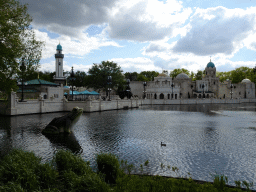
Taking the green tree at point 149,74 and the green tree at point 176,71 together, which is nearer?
the green tree at point 149,74

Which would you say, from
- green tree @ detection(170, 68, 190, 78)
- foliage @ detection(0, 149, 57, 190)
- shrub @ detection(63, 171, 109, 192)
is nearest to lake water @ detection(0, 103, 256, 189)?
foliage @ detection(0, 149, 57, 190)

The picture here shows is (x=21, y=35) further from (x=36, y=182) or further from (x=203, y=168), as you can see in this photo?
(x=203, y=168)

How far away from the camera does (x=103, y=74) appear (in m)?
66.8

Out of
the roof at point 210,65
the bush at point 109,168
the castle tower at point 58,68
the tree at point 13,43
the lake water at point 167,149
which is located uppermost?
the roof at point 210,65

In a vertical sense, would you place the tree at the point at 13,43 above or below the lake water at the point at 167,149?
above

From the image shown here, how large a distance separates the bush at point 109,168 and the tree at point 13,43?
22.5ft

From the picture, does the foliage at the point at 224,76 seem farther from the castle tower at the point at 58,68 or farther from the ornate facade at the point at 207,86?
the castle tower at the point at 58,68

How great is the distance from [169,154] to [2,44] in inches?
370

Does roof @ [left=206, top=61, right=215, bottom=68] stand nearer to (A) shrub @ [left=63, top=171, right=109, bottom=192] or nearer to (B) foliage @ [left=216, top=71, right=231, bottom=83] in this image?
(B) foliage @ [left=216, top=71, right=231, bottom=83]

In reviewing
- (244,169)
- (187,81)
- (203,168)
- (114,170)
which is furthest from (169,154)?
(187,81)

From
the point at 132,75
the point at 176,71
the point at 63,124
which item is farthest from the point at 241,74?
the point at 63,124

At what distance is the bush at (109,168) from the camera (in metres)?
6.89

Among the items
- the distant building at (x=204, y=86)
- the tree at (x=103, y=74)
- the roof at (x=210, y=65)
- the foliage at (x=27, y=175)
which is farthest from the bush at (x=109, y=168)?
the roof at (x=210, y=65)

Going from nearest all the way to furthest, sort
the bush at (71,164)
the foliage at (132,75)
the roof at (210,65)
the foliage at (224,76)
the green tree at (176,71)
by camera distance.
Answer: the bush at (71,164), the roof at (210,65), the foliage at (132,75), the foliage at (224,76), the green tree at (176,71)
